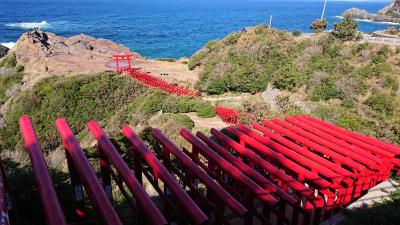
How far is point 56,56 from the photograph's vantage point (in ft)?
126

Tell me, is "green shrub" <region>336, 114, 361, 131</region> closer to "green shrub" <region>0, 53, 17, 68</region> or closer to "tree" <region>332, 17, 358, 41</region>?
"tree" <region>332, 17, 358, 41</region>

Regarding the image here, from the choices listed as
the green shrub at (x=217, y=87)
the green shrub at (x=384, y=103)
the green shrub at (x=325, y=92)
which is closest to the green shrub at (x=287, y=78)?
the green shrub at (x=325, y=92)

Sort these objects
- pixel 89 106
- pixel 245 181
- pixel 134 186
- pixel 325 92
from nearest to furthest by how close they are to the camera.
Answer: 1. pixel 134 186
2. pixel 245 181
3. pixel 325 92
4. pixel 89 106

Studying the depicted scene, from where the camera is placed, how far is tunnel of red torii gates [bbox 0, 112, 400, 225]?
14.1 ft

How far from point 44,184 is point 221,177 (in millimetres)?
5412

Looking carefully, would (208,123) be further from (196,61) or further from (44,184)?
(44,184)

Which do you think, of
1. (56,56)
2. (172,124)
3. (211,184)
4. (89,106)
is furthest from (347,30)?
(56,56)

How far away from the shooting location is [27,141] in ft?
17.1

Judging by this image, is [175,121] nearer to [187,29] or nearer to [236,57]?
[236,57]

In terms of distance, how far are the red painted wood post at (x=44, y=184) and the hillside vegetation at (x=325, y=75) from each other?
16.1 m

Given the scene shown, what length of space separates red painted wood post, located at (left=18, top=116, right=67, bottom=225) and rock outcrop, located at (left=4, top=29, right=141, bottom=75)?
27.8m

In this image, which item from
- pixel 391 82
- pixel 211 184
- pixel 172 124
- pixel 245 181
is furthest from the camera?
pixel 391 82

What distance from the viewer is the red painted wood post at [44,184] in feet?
11.2

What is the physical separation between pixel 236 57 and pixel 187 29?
8346cm
